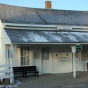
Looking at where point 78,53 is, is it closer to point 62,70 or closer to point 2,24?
point 62,70

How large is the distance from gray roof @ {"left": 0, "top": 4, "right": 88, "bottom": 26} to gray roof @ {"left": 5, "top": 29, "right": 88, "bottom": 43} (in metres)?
1.49

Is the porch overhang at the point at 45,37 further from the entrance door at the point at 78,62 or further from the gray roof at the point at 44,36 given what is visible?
the entrance door at the point at 78,62

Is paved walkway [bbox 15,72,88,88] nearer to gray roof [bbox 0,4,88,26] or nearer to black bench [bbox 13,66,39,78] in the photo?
black bench [bbox 13,66,39,78]

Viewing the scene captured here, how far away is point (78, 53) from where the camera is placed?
68.5 ft

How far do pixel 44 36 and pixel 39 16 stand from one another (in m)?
3.97

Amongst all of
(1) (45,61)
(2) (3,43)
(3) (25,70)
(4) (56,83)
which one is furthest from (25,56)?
(4) (56,83)

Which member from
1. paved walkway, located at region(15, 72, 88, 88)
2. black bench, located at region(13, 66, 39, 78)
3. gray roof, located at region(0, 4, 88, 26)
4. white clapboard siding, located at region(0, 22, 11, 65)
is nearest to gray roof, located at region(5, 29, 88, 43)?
white clapboard siding, located at region(0, 22, 11, 65)

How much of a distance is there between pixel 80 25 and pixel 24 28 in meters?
5.19

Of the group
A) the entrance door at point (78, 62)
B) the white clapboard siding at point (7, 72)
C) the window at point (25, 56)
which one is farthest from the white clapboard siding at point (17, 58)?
the entrance door at point (78, 62)

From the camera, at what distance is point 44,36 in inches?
656

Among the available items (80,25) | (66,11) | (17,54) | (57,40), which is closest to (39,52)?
(17,54)

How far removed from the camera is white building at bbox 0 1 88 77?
1639 cm

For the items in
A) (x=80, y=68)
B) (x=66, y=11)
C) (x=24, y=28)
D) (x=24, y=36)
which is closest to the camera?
(x=24, y=36)

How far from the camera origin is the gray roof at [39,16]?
60.6 feet
